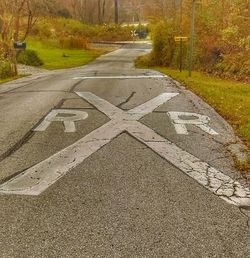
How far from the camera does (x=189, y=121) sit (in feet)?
26.9

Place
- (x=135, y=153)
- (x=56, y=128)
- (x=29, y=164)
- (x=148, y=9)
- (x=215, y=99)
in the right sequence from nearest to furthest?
(x=29, y=164), (x=135, y=153), (x=56, y=128), (x=215, y=99), (x=148, y=9)

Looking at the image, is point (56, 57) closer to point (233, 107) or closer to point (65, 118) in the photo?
point (233, 107)

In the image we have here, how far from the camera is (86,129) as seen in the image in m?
7.39

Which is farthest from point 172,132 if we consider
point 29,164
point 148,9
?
point 148,9

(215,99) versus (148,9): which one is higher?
(148,9)

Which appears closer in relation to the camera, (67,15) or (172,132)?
(172,132)

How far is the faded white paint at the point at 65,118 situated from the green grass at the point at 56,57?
69.3 ft

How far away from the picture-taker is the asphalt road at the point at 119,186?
357 centimetres

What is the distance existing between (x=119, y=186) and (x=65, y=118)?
3793mm

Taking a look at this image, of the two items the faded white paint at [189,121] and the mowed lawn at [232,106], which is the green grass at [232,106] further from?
the faded white paint at [189,121]

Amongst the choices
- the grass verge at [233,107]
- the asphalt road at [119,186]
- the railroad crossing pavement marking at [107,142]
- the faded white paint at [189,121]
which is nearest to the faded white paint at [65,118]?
the asphalt road at [119,186]

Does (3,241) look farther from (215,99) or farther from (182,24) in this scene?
(182,24)

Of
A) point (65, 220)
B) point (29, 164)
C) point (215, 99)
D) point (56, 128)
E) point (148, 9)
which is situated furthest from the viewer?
point (148, 9)

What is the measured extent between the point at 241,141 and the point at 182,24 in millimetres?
24198
